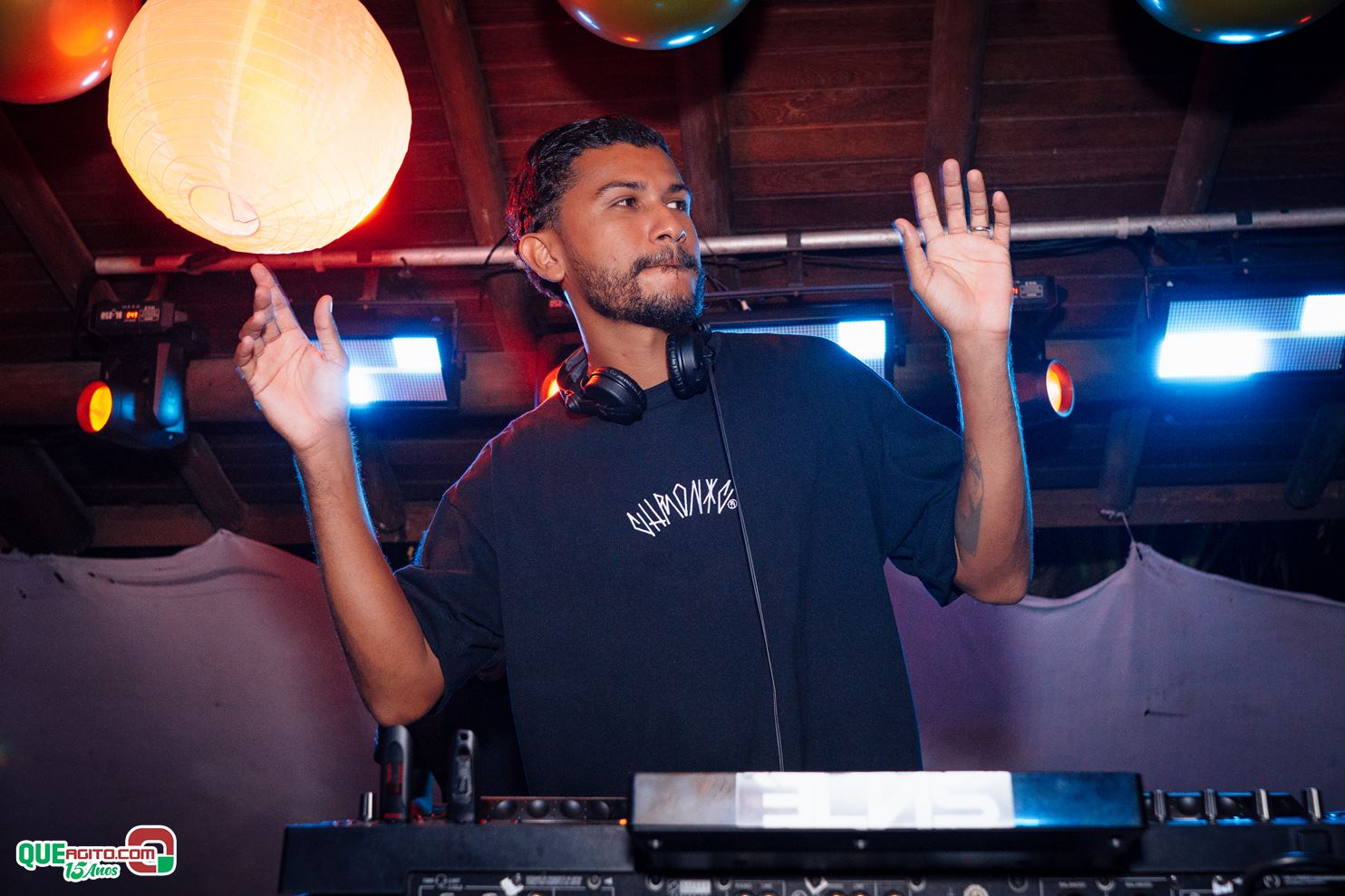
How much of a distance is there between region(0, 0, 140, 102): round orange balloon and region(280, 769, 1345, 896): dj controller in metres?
2.45

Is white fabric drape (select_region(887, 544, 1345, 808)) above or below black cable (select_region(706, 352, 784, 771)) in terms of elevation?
above

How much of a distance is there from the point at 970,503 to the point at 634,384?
1.80 ft

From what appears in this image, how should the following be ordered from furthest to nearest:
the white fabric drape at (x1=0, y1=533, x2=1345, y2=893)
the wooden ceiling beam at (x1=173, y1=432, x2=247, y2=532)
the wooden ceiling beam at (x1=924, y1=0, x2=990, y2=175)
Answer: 1. the wooden ceiling beam at (x1=173, y1=432, x2=247, y2=532)
2. the white fabric drape at (x1=0, y1=533, x2=1345, y2=893)
3. the wooden ceiling beam at (x1=924, y1=0, x2=990, y2=175)

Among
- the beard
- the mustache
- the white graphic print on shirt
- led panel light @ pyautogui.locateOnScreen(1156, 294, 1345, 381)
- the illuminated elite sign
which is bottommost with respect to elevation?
the illuminated elite sign

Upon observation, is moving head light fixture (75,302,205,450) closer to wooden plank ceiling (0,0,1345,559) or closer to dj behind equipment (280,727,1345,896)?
wooden plank ceiling (0,0,1345,559)

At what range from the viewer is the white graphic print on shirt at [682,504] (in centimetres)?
163

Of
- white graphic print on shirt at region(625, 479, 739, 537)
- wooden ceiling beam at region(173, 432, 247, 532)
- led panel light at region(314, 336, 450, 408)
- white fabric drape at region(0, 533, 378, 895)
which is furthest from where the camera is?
wooden ceiling beam at region(173, 432, 247, 532)

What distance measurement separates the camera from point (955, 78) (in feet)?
13.2

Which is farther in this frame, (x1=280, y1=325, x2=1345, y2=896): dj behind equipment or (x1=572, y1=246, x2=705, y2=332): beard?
(x1=572, y1=246, x2=705, y2=332): beard

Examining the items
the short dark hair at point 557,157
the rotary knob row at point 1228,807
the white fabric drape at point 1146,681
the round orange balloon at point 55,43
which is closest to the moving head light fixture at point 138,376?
the round orange balloon at point 55,43

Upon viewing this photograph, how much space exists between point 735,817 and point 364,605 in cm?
80

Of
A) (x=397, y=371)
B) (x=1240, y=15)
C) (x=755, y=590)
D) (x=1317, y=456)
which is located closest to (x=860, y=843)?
(x=755, y=590)

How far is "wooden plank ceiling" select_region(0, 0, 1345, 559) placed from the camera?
4043 millimetres

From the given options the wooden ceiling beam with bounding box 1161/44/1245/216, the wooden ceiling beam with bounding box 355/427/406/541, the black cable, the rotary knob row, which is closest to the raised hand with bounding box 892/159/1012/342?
the black cable
